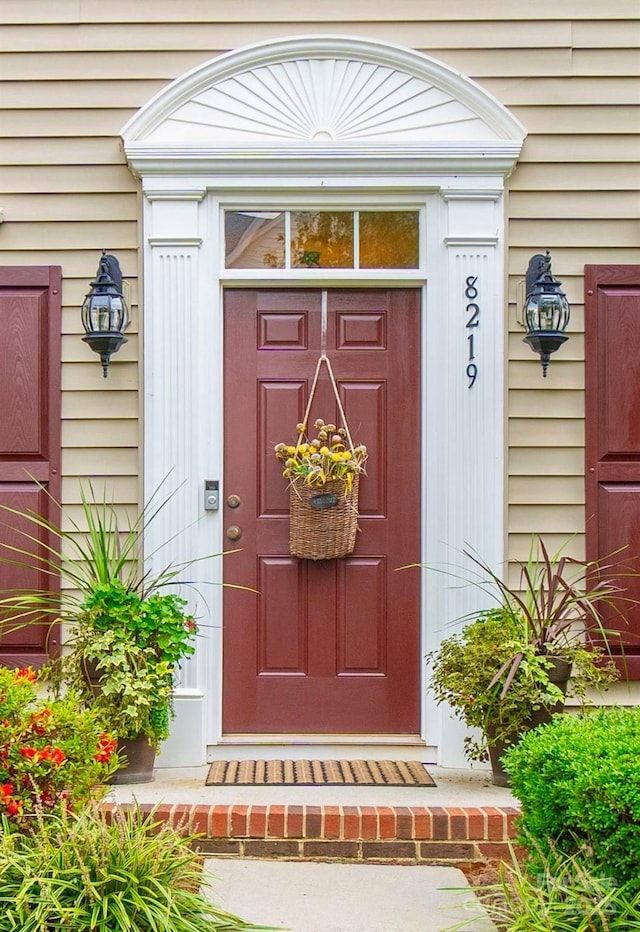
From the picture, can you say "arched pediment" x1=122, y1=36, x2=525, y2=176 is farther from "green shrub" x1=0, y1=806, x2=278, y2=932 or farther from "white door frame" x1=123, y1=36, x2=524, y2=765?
"green shrub" x1=0, y1=806, x2=278, y2=932

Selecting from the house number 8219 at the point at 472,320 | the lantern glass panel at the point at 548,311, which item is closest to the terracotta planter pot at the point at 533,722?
the house number 8219 at the point at 472,320

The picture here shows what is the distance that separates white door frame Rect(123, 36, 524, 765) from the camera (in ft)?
14.2

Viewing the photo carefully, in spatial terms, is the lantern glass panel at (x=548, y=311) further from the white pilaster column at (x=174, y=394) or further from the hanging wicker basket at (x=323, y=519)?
the white pilaster column at (x=174, y=394)

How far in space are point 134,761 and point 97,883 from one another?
1.36m

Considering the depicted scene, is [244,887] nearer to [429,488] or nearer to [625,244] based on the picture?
[429,488]

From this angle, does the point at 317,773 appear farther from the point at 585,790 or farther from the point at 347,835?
the point at 585,790

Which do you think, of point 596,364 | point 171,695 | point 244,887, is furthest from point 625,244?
point 244,887

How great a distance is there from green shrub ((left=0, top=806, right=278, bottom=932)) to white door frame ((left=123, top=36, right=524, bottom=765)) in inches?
58.5

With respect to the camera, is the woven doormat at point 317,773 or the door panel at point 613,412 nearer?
the woven doormat at point 317,773

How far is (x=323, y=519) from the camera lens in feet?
14.2

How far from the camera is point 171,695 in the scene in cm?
399

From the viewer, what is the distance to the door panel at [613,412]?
14.5ft

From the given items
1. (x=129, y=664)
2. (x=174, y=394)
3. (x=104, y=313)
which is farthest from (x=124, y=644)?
(x=104, y=313)

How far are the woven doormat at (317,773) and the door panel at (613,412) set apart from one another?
4.11 ft
